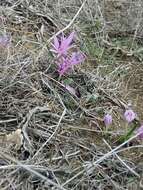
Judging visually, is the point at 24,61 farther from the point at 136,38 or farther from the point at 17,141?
the point at 136,38

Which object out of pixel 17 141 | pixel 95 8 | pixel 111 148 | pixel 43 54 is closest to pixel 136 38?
pixel 95 8

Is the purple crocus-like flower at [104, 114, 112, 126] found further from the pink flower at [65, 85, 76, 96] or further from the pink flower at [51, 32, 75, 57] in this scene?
the pink flower at [51, 32, 75, 57]

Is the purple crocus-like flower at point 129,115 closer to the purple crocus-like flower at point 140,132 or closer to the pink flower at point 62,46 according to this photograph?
the purple crocus-like flower at point 140,132

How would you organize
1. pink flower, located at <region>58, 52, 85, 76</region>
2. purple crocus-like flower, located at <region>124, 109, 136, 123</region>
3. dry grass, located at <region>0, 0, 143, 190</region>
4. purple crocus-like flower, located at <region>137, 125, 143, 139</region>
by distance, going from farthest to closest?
1. pink flower, located at <region>58, 52, 85, 76</region>
2. purple crocus-like flower, located at <region>124, 109, 136, 123</region>
3. purple crocus-like flower, located at <region>137, 125, 143, 139</region>
4. dry grass, located at <region>0, 0, 143, 190</region>

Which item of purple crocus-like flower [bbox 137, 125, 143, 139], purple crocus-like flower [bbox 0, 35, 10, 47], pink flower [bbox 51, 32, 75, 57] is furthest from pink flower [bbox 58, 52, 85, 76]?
purple crocus-like flower [bbox 137, 125, 143, 139]

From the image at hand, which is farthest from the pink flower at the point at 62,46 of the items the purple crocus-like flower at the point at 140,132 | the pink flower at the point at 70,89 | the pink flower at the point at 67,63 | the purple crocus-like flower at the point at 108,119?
the purple crocus-like flower at the point at 140,132

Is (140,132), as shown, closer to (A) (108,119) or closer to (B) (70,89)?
(A) (108,119)

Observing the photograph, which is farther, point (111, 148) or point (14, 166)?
point (111, 148)

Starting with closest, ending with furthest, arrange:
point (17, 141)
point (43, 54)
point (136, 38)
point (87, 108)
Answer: point (17, 141)
point (87, 108)
point (43, 54)
point (136, 38)
